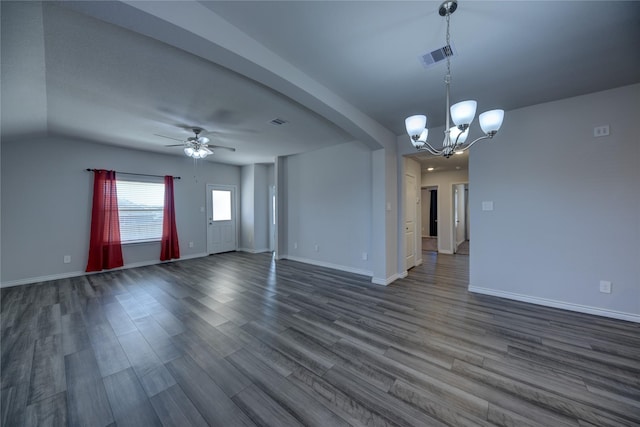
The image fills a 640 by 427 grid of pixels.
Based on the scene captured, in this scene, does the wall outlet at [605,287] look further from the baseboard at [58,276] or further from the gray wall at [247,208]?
the baseboard at [58,276]

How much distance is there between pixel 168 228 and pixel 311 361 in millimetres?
5347

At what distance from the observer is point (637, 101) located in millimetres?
2578

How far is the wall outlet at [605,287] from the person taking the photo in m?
2.71

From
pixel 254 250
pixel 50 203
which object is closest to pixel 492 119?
pixel 254 250

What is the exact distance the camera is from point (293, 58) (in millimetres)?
2131

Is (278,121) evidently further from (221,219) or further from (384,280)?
(221,219)

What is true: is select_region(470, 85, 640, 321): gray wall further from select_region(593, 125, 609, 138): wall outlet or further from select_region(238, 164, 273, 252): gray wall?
select_region(238, 164, 273, 252): gray wall

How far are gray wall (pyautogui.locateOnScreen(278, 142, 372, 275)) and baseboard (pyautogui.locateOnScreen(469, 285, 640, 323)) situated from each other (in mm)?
1903

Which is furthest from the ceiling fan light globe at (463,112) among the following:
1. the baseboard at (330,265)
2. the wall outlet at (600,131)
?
the baseboard at (330,265)

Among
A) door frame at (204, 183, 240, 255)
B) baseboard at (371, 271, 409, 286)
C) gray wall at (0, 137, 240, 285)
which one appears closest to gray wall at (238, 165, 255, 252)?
door frame at (204, 183, 240, 255)

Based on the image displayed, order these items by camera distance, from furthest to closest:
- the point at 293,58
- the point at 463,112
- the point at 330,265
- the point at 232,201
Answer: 1. the point at 232,201
2. the point at 330,265
3. the point at 293,58
4. the point at 463,112

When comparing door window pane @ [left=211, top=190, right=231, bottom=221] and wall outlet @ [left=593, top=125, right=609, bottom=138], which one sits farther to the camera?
door window pane @ [left=211, top=190, right=231, bottom=221]

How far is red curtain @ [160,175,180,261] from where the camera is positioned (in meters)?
5.64

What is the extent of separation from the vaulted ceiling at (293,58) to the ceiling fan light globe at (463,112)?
24.6 inches
